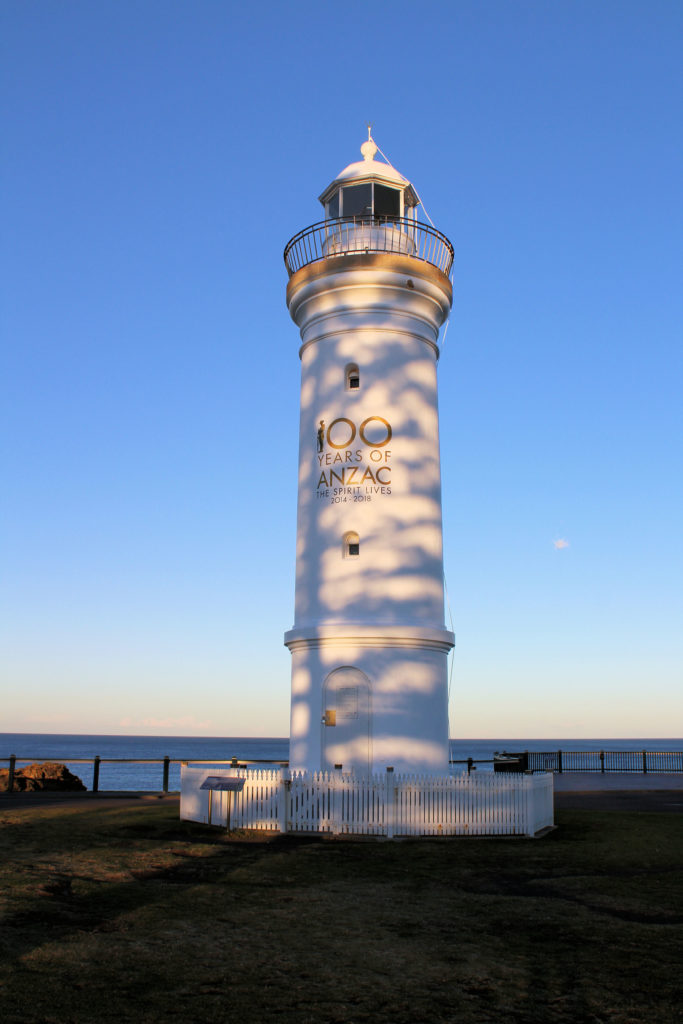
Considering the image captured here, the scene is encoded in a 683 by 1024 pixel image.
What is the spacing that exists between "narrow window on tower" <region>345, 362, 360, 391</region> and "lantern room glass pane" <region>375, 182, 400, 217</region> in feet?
13.1

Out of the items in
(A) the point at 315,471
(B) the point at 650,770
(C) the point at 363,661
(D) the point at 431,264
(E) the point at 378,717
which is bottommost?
(B) the point at 650,770

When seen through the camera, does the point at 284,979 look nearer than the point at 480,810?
Yes

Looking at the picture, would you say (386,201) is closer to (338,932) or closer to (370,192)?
(370,192)

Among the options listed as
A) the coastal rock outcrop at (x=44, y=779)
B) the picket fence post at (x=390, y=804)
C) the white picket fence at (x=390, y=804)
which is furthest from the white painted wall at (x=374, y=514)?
the coastal rock outcrop at (x=44, y=779)

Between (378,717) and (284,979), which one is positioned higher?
(378,717)

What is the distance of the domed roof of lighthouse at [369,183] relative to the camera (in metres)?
22.2

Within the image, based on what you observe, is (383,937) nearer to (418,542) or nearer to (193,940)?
(193,940)

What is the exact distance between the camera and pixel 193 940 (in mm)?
8539

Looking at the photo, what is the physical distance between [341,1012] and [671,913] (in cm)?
515

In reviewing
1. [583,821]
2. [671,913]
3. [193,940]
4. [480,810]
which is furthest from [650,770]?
[193,940]

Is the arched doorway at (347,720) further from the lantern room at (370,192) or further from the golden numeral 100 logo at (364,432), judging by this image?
the lantern room at (370,192)

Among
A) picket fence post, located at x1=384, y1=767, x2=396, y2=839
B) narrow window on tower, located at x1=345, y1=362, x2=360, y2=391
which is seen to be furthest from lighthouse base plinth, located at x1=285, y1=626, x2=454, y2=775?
narrow window on tower, located at x1=345, y1=362, x2=360, y2=391

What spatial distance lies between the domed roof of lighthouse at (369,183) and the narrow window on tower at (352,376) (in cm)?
399

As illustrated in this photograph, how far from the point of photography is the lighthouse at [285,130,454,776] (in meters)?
19.8
